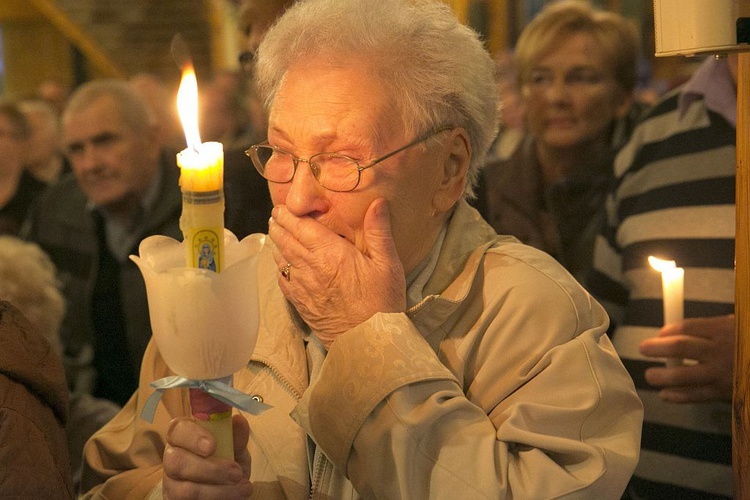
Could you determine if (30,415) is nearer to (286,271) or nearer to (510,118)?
(286,271)

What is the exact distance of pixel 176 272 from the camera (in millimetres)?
1341

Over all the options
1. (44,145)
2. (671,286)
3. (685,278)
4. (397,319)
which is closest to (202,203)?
(397,319)

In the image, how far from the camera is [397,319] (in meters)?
1.78

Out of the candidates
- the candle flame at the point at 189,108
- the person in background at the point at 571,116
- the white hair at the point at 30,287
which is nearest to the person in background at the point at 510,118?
the person in background at the point at 571,116

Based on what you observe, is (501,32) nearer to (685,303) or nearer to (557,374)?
(685,303)

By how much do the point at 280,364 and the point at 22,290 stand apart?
1.46 meters

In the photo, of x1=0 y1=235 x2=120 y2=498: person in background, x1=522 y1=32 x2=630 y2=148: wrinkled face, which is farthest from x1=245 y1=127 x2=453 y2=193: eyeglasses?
x1=522 y1=32 x2=630 y2=148: wrinkled face

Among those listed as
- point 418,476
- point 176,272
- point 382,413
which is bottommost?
point 418,476

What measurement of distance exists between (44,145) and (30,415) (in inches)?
224

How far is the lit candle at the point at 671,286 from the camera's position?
2.36m

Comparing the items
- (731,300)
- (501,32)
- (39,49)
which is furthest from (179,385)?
(39,49)

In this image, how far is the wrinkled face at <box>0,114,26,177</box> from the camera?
5785mm

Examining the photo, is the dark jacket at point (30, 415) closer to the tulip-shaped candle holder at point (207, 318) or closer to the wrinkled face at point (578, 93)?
the tulip-shaped candle holder at point (207, 318)

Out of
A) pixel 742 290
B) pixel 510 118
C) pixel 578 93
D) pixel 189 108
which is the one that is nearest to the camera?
pixel 189 108
